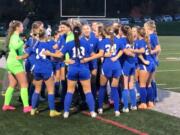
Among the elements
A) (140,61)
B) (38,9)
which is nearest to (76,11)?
(140,61)

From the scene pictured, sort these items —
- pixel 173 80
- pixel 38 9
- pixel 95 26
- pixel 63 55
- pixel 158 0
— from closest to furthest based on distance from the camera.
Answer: pixel 63 55 < pixel 95 26 < pixel 173 80 < pixel 38 9 < pixel 158 0

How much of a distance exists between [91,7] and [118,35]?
21.8ft

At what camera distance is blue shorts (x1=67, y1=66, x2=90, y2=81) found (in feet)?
32.2

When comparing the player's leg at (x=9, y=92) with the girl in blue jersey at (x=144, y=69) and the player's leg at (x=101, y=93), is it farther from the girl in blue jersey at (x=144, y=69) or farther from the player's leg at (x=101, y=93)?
the girl in blue jersey at (x=144, y=69)

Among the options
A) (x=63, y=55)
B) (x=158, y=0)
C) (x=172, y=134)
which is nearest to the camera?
(x=172, y=134)

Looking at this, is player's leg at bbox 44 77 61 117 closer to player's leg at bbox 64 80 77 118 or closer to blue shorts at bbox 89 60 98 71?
player's leg at bbox 64 80 77 118

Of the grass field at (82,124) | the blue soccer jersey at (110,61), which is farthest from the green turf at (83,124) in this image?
the blue soccer jersey at (110,61)

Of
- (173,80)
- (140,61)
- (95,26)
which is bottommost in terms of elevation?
(173,80)

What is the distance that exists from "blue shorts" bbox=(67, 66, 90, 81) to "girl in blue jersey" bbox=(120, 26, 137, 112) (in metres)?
1.05

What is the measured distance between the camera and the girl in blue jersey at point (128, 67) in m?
10.6

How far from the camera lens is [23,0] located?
60312 millimetres

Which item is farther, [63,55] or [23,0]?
[23,0]

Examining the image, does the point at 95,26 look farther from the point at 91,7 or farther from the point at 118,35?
the point at 91,7

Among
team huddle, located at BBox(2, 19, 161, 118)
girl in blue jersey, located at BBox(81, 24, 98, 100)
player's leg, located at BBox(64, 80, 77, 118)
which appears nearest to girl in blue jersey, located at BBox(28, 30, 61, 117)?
team huddle, located at BBox(2, 19, 161, 118)
